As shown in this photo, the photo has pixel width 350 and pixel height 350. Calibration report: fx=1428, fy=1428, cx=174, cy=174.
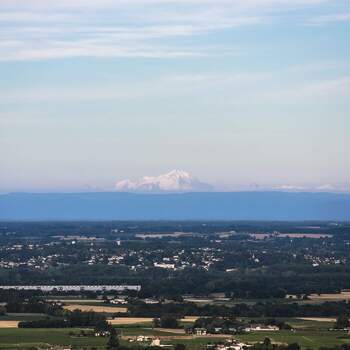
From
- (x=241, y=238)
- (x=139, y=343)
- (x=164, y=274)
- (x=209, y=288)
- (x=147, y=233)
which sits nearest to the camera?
(x=139, y=343)

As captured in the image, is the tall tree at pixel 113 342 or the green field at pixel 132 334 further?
the green field at pixel 132 334

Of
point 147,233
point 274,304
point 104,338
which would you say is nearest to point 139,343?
point 104,338

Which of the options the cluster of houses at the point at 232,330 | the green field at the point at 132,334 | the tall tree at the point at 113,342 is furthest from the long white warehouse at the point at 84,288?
the tall tree at the point at 113,342

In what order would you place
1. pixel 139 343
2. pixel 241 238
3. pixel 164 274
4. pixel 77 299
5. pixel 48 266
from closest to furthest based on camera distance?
pixel 139 343 → pixel 77 299 → pixel 164 274 → pixel 48 266 → pixel 241 238

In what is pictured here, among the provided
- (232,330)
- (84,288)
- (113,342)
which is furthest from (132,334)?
(84,288)

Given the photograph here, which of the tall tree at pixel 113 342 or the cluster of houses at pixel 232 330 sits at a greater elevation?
the cluster of houses at pixel 232 330

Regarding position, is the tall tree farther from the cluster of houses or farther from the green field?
the cluster of houses

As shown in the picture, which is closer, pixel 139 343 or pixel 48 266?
pixel 139 343

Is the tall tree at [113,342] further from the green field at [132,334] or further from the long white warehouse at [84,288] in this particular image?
the long white warehouse at [84,288]

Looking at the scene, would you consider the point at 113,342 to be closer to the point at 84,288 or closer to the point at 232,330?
the point at 232,330

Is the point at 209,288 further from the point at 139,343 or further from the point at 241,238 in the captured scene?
the point at 241,238

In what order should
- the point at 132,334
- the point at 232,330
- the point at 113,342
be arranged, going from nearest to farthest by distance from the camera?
the point at 113,342 → the point at 132,334 → the point at 232,330
